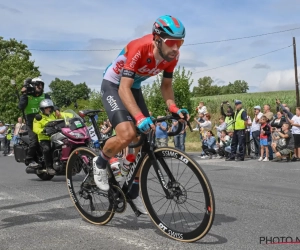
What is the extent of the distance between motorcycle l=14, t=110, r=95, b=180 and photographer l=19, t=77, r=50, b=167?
0.14 metres

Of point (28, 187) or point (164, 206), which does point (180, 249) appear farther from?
point (28, 187)

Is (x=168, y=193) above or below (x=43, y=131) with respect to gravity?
below

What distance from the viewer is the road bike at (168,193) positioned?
4117mm

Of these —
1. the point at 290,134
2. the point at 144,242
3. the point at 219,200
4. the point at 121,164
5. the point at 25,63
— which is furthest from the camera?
the point at 25,63

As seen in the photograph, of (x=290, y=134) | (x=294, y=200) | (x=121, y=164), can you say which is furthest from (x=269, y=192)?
(x=290, y=134)

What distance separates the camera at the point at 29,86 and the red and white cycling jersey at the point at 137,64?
17.0 feet

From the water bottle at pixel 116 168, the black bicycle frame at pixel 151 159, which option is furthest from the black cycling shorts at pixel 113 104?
the water bottle at pixel 116 168

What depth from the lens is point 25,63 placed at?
55719 millimetres

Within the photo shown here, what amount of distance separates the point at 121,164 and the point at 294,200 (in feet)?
9.86

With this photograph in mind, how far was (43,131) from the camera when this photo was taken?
9.51 m

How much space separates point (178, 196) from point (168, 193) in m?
0.11

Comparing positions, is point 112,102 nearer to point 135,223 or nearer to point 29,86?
point 135,223

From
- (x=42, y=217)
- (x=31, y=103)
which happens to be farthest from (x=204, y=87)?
(x=42, y=217)

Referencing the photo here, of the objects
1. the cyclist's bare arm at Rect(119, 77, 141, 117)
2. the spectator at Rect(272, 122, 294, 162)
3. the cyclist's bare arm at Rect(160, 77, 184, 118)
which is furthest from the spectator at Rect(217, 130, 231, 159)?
the cyclist's bare arm at Rect(119, 77, 141, 117)
